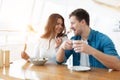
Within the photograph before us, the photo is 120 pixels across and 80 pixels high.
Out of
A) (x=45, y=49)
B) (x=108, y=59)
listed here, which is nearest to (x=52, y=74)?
(x=108, y=59)

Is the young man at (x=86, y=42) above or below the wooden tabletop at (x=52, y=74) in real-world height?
above

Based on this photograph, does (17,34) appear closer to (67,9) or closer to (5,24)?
(5,24)

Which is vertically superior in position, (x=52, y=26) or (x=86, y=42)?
(x=52, y=26)

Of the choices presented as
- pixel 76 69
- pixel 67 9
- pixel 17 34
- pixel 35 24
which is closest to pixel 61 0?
pixel 67 9

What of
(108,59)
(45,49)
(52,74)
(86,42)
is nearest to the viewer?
(52,74)

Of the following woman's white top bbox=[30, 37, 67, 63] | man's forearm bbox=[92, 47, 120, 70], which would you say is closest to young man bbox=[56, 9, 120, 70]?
man's forearm bbox=[92, 47, 120, 70]

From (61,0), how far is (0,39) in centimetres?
174

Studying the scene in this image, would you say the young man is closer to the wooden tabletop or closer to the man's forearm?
the man's forearm

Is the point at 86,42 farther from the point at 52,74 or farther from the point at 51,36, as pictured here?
the point at 51,36

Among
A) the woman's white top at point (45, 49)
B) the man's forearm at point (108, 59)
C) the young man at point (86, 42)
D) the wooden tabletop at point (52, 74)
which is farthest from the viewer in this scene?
the woman's white top at point (45, 49)

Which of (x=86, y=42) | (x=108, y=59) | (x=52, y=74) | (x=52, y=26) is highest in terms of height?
(x=52, y=26)

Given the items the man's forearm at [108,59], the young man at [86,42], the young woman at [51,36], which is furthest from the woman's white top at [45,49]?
the man's forearm at [108,59]

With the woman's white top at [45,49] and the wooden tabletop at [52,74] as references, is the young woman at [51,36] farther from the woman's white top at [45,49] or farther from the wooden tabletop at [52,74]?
the wooden tabletop at [52,74]

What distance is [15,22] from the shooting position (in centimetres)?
564
